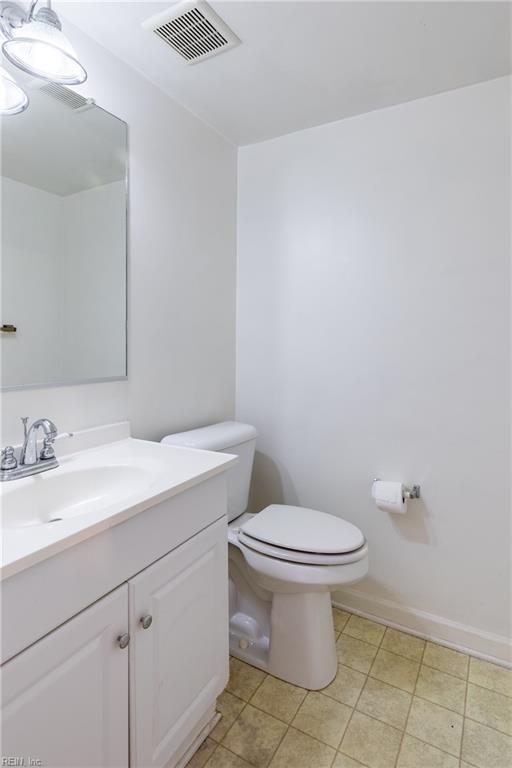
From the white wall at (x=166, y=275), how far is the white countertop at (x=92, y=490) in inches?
6.5

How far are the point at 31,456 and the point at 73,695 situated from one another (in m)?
0.58

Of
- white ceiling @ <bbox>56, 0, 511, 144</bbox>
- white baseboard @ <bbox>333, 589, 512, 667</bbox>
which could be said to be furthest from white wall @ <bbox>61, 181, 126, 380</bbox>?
white baseboard @ <bbox>333, 589, 512, 667</bbox>

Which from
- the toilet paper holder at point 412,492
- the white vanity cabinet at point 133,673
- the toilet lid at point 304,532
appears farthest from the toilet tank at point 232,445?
the toilet paper holder at point 412,492

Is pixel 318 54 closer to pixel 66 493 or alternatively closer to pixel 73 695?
pixel 66 493

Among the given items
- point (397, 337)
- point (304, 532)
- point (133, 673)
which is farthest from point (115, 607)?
point (397, 337)

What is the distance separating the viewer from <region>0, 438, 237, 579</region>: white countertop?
71 centimetres

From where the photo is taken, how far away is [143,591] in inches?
36.3

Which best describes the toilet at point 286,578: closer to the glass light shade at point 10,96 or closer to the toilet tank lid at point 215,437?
the toilet tank lid at point 215,437

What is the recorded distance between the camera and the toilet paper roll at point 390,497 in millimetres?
1617

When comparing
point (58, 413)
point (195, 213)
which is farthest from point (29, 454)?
point (195, 213)

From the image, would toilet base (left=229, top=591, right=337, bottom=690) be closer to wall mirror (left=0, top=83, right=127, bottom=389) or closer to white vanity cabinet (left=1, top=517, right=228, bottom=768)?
white vanity cabinet (left=1, top=517, right=228, bottom=768)

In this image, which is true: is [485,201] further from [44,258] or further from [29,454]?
[29,454]

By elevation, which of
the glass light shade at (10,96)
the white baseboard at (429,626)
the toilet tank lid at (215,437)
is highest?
the glass light shade at (10,96)

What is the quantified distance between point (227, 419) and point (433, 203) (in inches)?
51.7
